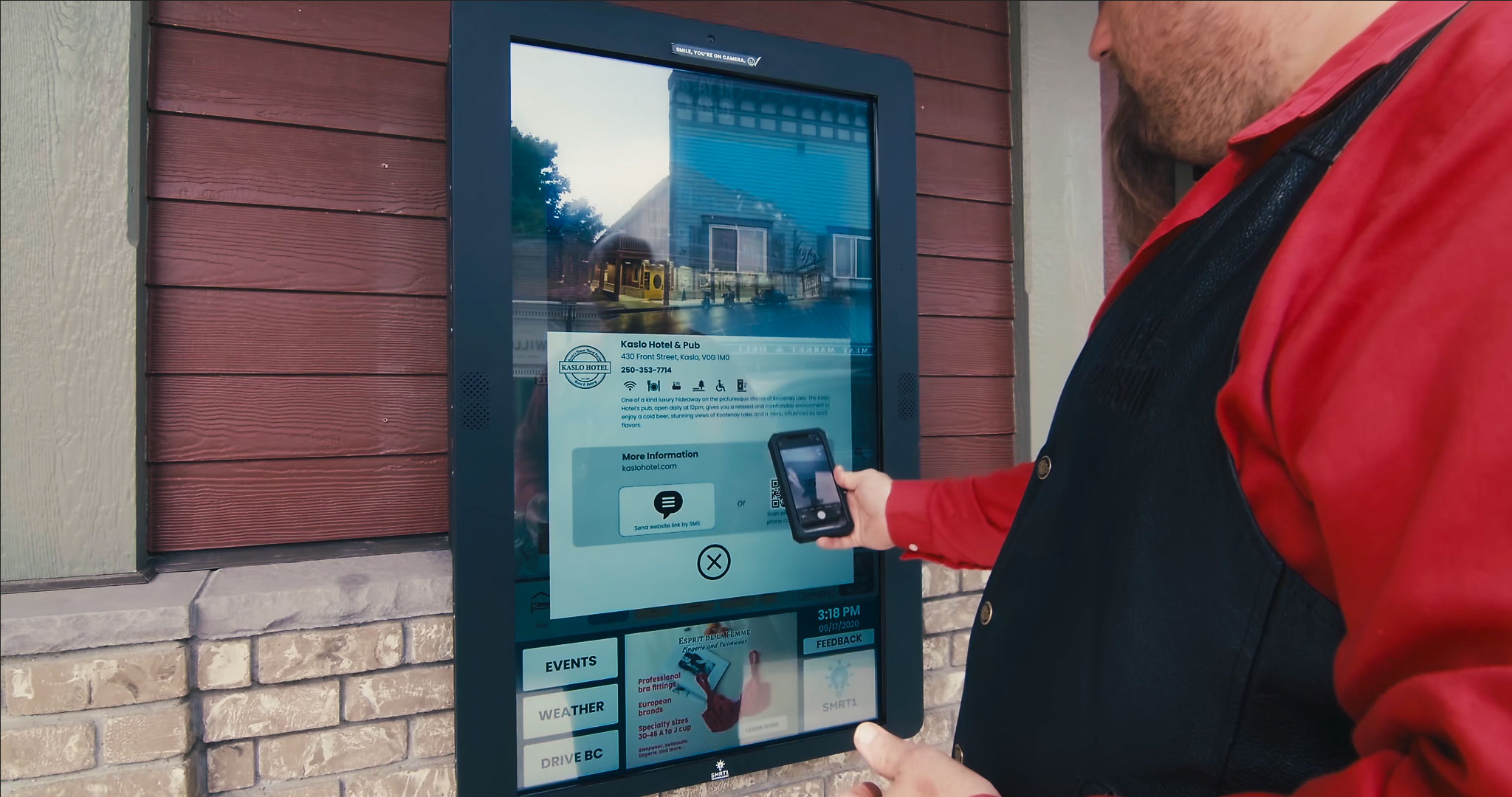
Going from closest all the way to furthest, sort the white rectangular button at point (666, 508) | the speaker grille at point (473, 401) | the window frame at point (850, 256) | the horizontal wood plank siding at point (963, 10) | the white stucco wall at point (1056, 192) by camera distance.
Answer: the speaker grille at point (473, 401), the white rectangular button at point (666, 508), the window frame at point (850, 256), the horizontal wood plank siding at point (963, 10), the white stucco wall at point (1056, 192)

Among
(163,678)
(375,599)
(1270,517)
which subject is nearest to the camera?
(1270,517)

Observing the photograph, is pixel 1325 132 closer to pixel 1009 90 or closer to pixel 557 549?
pixel 557 549

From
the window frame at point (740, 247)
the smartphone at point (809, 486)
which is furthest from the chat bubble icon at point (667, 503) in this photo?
the window frame at point (740, 247)

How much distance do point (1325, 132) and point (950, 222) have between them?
1.24m

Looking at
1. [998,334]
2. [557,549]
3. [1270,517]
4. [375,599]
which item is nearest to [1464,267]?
[1270,517]

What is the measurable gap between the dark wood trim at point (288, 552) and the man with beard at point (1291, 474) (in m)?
0.96

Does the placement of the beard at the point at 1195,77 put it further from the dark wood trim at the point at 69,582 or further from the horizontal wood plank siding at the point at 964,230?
the dark wood trim at the point at 69,582

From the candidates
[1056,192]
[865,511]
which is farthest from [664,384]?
[1056,192]

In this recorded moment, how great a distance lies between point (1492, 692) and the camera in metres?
0.38

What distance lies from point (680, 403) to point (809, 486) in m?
0.28

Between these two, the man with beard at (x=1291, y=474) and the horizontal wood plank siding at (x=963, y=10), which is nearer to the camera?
the man with beard at (x=1291, y=474)

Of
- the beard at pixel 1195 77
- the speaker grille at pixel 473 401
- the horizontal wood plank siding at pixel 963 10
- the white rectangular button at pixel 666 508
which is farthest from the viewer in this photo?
the horizontal wood plank siding at pixel 963 10

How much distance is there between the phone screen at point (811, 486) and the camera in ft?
4.38

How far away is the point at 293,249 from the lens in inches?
51.2
